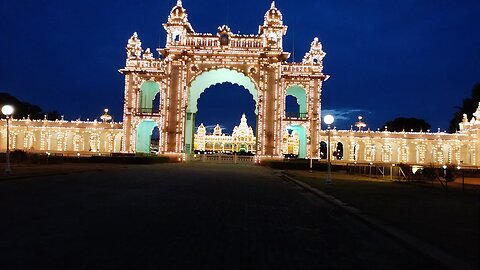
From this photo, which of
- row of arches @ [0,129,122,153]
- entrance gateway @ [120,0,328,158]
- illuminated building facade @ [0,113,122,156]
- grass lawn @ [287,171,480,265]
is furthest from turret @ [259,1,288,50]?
grass lawn @ [287,171,480,265]

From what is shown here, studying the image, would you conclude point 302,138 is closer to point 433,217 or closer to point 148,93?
point 148,93

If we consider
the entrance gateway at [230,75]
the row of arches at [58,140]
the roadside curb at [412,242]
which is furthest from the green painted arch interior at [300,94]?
the roadside curb at [412,242]

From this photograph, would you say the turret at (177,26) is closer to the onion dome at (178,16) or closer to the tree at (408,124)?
the onion dome at (178,16)

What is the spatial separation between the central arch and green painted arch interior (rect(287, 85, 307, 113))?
18.0ft

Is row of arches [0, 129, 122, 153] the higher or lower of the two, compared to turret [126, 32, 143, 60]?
lower

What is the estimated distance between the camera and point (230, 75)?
56.6 metres

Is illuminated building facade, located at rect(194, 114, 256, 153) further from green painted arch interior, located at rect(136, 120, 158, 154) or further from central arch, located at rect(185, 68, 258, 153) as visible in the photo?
central arch, located at rect(185, 68, 258, 153)

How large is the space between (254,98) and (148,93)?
14.4 meters

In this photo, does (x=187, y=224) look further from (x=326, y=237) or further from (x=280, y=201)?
(x=280, y=201)

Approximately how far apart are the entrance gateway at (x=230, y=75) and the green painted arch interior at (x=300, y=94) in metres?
2.05

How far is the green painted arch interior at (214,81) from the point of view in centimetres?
5494

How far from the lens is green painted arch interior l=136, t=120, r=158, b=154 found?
57.1 meters

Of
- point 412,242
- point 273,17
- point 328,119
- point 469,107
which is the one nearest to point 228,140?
point 469,107

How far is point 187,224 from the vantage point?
9.49 metres
